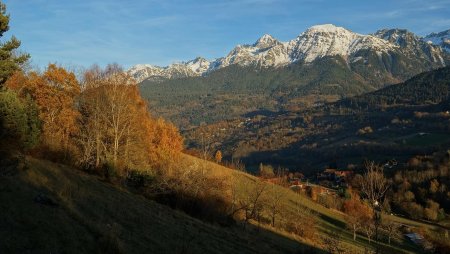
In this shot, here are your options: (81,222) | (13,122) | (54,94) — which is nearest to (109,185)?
(13,122)

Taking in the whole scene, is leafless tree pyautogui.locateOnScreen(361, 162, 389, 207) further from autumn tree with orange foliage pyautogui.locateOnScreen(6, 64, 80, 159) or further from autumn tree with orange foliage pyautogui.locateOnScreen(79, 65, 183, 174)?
autumn tree with orange foliage pyautogui.locateOnScreen(6, 64, 80, 159)

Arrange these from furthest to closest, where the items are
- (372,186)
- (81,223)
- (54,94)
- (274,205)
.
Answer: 1. (274,205)
2. (54,94)
3. (372,186)
4. (81,223)

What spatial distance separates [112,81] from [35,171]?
33.8 metres

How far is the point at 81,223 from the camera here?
19.2 m

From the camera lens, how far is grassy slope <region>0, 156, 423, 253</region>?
1616 centimetres

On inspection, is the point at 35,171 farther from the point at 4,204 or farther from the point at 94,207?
the point at 4,204

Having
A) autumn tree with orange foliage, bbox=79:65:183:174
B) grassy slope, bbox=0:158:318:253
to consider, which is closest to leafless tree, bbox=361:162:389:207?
grassy slope, bbox=0:158:318:253

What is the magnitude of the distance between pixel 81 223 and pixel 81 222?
0.12m

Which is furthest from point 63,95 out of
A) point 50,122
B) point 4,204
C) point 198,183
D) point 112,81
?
point 4,204

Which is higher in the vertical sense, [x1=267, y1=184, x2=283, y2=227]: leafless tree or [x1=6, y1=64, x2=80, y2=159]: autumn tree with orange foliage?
[x1=6, y1=64, x2=80, y2=159]: autumn tree with orange foliage

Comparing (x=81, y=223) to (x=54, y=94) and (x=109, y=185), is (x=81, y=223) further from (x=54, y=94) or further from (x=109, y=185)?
(x=54, y=94)

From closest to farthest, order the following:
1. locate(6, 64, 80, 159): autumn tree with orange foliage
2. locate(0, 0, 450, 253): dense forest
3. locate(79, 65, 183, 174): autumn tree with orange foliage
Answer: locate(0, 0, 450, 253): dense forest
locate(6, 64, 80, 159): autumn tree with orange foliage
locate(79, 65, 183, 174): autumn tree with orange foliage

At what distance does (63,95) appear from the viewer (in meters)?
53.9

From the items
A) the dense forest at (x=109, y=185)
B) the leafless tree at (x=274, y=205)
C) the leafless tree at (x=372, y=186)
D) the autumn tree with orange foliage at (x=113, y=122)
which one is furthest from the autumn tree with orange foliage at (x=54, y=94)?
the leafless tree at (x=372, y=186)
